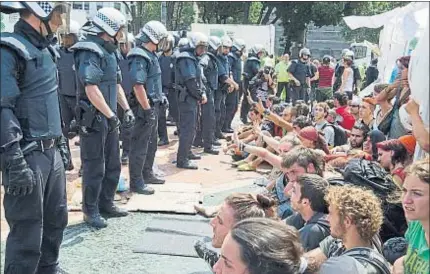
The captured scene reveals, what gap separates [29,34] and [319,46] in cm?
4721

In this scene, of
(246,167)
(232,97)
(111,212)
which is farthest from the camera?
(232,97)

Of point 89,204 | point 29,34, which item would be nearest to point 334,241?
point 29,34

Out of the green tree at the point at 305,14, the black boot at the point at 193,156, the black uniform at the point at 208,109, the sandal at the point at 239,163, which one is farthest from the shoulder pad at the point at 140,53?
the green tree at the point at 305,14

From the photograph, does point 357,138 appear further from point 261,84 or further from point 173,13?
point 173,13

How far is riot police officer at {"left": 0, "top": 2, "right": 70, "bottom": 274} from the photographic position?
3148mm

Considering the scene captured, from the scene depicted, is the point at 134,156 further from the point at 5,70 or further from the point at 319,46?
the point at 319,46

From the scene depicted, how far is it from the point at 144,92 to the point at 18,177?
3.01 metres

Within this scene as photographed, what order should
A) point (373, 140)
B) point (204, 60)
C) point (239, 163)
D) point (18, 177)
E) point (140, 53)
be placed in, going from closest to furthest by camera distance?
point (18, 177)
point (373, 140)
point (140, 53)
point (239, 163)
point (204, 60)

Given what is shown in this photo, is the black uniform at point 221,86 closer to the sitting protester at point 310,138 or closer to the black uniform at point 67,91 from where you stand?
the black uniform at point 67,91

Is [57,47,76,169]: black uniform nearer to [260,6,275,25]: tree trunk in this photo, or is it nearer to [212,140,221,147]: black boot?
[212,140,221,147]: black boot

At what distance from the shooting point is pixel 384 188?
3664 millimetres

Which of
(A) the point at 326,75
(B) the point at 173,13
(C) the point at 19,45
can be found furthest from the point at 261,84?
(B) the point at 173,13

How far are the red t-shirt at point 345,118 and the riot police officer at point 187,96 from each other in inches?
74.3

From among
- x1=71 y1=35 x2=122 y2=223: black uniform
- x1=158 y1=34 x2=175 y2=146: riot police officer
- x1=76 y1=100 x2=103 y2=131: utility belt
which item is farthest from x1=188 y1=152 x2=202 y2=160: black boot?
x1=76 y1=100 x2=103 y2=131: utility belt
